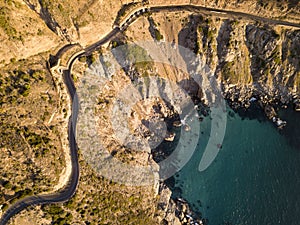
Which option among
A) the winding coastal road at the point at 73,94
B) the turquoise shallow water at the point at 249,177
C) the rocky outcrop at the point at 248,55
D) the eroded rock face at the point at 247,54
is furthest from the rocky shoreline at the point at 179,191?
the winding coastal road at the point at 73,94

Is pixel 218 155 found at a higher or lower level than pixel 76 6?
lower

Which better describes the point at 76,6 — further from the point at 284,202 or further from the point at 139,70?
the point at 284,202

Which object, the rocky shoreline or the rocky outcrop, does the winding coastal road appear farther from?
the rocky shoreline

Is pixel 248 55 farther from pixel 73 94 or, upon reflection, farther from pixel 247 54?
pixel 73 94

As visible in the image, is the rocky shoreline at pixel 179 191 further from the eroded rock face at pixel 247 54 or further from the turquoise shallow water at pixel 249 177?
the turquoise shallow water at pixel 249 177

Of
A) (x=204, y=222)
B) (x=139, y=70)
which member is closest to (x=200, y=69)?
(x=139, y=70)

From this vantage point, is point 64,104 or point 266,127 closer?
point 64,104

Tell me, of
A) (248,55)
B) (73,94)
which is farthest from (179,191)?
(248,55)
